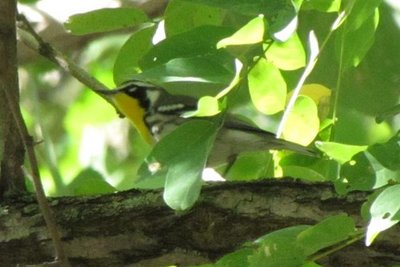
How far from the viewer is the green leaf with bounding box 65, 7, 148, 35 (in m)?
2.21

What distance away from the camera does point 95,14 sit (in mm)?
2207

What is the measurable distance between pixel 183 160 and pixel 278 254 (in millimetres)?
226

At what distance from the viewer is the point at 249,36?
162 cm

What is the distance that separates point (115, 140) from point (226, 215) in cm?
288

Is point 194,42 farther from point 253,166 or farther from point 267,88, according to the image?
point 253,166

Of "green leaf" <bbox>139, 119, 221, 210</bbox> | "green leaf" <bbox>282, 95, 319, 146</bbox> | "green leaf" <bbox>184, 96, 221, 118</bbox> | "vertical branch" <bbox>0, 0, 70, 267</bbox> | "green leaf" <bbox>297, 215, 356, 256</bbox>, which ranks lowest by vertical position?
"green leaf" <bbox>297, 215, 356, 256</bbox>

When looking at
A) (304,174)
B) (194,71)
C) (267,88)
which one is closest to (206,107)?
(194,71)

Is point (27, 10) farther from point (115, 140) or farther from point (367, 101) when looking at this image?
point (367, 101)

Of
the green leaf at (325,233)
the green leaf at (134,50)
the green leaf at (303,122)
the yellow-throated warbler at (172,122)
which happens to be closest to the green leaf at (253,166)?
the yellow-throated warbler at (172,122)

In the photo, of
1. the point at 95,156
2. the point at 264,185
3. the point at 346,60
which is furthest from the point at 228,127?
the point at 95,156

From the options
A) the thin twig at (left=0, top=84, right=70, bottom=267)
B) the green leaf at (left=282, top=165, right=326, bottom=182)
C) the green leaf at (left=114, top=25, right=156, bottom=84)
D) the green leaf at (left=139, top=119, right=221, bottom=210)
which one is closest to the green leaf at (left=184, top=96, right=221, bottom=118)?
the green leaf at (left=139, top=119, right=221, bottom=210)

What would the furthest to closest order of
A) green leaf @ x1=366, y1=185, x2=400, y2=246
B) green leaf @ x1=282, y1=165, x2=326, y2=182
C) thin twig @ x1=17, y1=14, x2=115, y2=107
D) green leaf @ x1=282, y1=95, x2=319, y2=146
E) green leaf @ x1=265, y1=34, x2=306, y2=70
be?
A: thin twig @ x1=17, y1=14, x2=115, y2=107 < green leaf @ x1=282, y1=165, x2=326, y2=182 < green leaf @ x1=282, y1=95, x2=319, y2=146 < green leaf @ x1=265, y1=34, x2=306, y2=70 < green leaf @ x1=366, y1=185, x2=400, y2=246

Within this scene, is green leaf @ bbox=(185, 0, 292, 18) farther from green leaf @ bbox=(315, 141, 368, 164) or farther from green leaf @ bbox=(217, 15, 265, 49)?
green leaf @ bbox=(315, 141, 368, 164)

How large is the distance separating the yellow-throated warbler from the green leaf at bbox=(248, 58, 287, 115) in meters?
0.14
